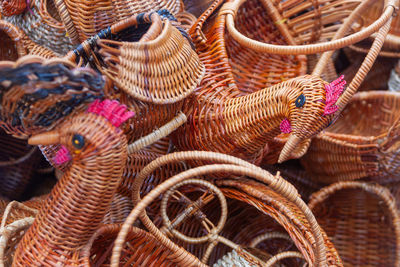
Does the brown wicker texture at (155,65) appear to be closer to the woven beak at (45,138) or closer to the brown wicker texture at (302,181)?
the woven beak at (45,138)

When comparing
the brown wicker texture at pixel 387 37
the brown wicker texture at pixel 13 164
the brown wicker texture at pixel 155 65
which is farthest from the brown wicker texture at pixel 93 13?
the brown wicker texture at pixel 387 37

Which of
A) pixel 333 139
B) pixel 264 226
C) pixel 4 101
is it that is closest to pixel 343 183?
pixel 333 139

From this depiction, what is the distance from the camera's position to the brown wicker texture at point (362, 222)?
36.1 inches

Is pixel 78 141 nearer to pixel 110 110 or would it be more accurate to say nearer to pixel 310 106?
pixel 110 110

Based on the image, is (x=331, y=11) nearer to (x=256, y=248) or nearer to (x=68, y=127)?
(x=256, y=248)

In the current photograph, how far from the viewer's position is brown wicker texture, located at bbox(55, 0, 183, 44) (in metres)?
0.69

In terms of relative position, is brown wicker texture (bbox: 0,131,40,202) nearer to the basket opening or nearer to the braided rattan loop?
the basket opening

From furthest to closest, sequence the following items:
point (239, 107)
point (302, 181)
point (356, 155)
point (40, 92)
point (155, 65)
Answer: point (302, 181)
point (356, 155)
point (239, 107)
point (155, 65)
point (40, 92)

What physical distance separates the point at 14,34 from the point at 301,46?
0.52 meters

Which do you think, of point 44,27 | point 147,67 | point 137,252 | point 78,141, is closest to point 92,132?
point 78,141

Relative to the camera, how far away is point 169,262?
0.64 metres

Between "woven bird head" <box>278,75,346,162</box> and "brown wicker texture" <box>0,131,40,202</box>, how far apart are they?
0.58 m

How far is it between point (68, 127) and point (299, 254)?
1.46 ft

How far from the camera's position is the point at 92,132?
19.7 inches
